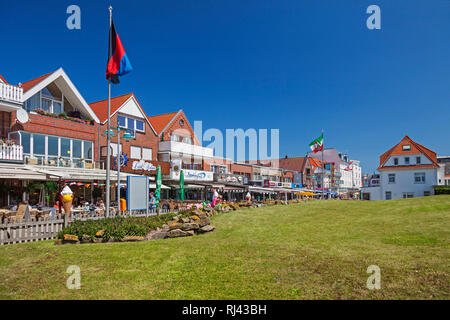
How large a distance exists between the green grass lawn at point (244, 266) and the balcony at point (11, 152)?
450 inches

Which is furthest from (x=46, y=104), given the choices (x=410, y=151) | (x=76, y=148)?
(x=410, y=151)

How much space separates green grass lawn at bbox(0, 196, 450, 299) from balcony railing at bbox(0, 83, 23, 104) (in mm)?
13958

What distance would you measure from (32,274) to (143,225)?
5204mm

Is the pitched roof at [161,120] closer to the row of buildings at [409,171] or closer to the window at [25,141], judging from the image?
the window at [25,141]

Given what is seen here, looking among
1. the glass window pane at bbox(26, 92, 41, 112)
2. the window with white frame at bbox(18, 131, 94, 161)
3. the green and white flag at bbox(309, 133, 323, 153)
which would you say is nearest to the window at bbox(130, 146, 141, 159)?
the window with white frame at bbox(18, 131, 94, 161)

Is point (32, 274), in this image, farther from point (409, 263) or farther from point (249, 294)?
point (409, 263)

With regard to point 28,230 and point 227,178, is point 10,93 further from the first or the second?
point 227,178

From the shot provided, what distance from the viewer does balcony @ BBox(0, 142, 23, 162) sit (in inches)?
758

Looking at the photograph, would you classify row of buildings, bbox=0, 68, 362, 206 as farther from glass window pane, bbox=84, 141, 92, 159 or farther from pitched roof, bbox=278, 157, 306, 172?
pitched roof, bbox=278, 157, 306, 172

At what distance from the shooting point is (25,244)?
10.9 m

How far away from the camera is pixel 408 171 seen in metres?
47.4

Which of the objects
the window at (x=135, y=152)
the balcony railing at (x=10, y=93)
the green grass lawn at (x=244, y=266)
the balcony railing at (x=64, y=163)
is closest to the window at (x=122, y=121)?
the window at (x=135, y=152)

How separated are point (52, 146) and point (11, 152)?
4.56 m

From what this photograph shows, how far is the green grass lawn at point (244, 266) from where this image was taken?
603cm
